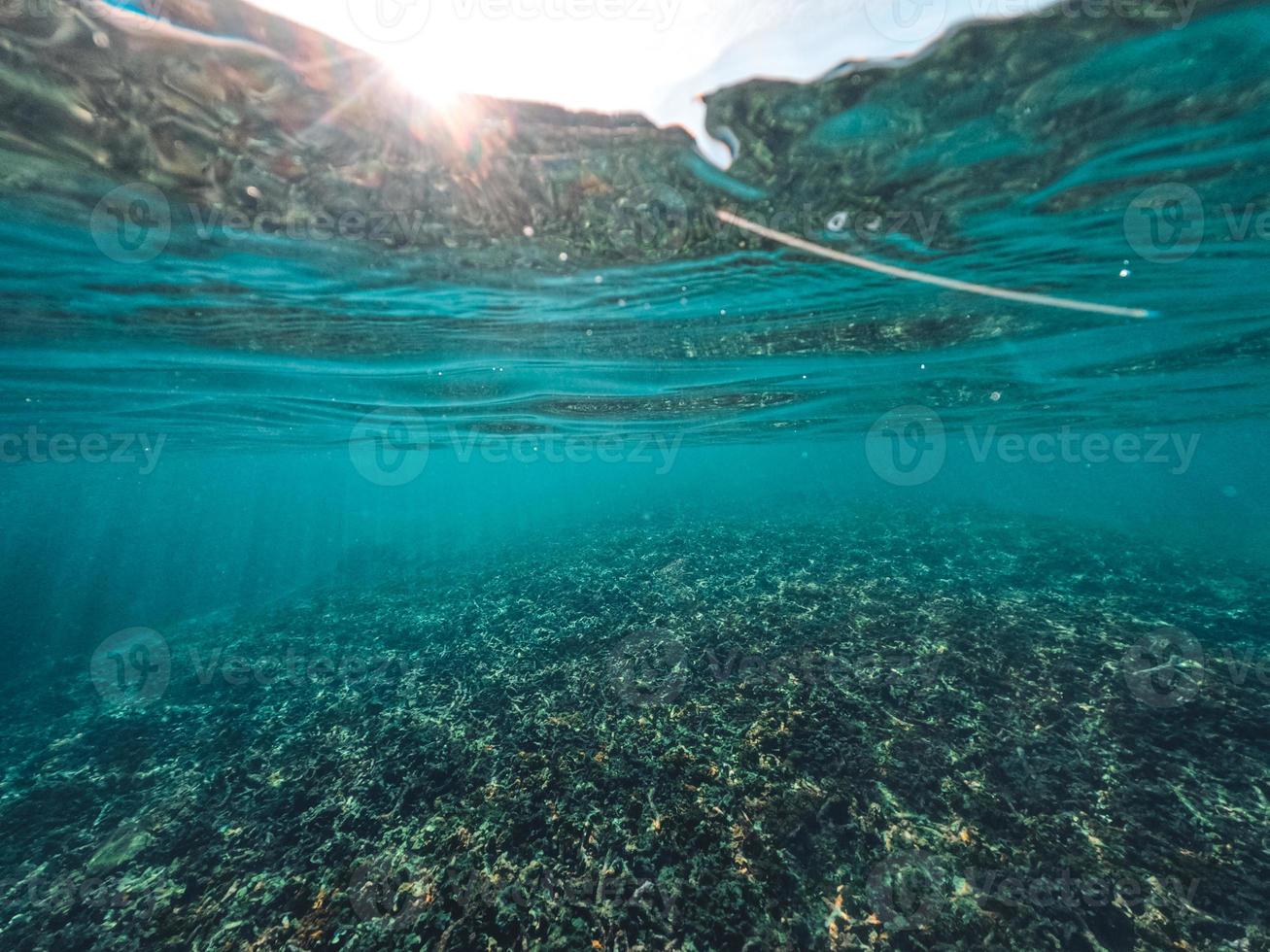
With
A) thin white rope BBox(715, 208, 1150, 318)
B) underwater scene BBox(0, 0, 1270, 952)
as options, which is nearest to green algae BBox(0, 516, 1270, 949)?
underwater scene BBox(0, 0, 1270, 952)

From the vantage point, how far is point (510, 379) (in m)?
17.1

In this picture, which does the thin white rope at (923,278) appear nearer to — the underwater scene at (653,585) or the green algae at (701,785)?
the underwater scene at (653,585)

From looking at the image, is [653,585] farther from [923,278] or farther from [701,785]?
[923,278]

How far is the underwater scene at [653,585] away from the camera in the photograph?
518cm

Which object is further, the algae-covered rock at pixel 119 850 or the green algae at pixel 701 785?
the algae-covered rock at pixel 119 850

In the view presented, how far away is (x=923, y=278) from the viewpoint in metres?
11.0

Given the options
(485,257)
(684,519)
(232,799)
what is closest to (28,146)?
(485,257)

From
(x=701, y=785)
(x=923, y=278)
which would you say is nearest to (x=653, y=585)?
(x=701, y=785)

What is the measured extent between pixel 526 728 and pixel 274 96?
1003cm

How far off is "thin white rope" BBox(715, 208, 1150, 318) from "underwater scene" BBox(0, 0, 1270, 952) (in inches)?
7.0

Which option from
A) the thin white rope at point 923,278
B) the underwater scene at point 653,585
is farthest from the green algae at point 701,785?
the thin white rope at point 923,278

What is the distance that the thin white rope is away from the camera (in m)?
9.09

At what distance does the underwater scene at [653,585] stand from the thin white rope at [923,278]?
0.59 ft

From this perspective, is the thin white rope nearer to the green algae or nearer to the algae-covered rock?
the green algae
